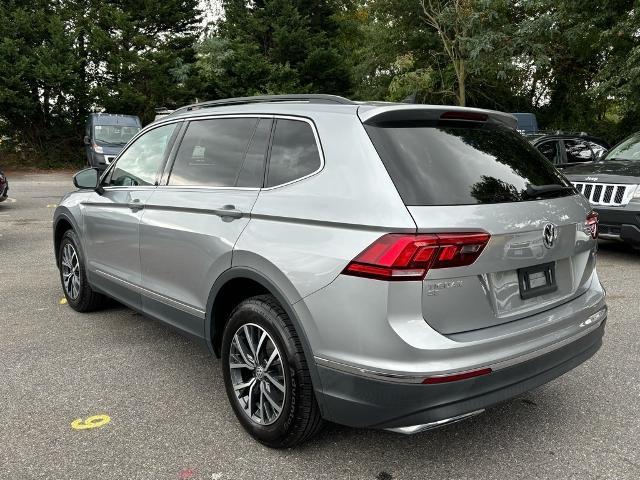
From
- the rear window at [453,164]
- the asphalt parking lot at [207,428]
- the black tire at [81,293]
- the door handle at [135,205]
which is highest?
the rear window at [453,164]

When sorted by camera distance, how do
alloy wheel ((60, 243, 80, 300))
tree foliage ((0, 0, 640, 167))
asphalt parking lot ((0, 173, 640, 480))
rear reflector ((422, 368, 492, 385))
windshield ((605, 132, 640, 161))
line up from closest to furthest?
rear reflector ((422, 368, 492, 385)) < asphalt parking lot ((0, 173, 640, 480)) < alloy wheel ((60, 243, 80, 300)) < windshield ((605, 132, 640, 161)) < tree foliage ((0, 0, 640, 167))

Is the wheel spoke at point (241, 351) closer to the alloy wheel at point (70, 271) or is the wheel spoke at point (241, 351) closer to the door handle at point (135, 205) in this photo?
the door handle at point (135, 205)

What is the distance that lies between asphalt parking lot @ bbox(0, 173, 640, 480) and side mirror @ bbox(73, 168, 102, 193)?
1188 millimetres

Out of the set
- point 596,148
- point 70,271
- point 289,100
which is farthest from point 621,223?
point 70,271

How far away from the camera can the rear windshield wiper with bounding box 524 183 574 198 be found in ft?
9.04

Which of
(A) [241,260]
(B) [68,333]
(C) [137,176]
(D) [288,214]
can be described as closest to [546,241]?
(D) [288,214]

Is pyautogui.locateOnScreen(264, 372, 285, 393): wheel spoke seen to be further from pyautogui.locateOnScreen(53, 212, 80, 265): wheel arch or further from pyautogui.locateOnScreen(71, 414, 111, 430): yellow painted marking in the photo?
pyautogui.locateOnScreen(53, 212, 80, 265): wheel arch

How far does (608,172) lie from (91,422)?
674cm

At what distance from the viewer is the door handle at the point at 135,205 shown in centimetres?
383

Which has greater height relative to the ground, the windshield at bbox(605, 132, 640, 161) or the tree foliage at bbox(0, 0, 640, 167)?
the tree foliage at bbox(0, 0, 640, 167)

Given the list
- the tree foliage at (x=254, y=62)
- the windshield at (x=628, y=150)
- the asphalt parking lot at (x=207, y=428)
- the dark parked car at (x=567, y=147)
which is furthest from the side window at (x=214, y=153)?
the tree foliage at (x=254, y=62)

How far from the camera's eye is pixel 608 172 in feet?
23.8

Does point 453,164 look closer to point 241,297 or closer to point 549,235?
point 549,235

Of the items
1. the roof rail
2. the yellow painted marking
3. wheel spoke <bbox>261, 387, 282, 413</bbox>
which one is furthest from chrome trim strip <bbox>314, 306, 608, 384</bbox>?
the yellow painted marking
